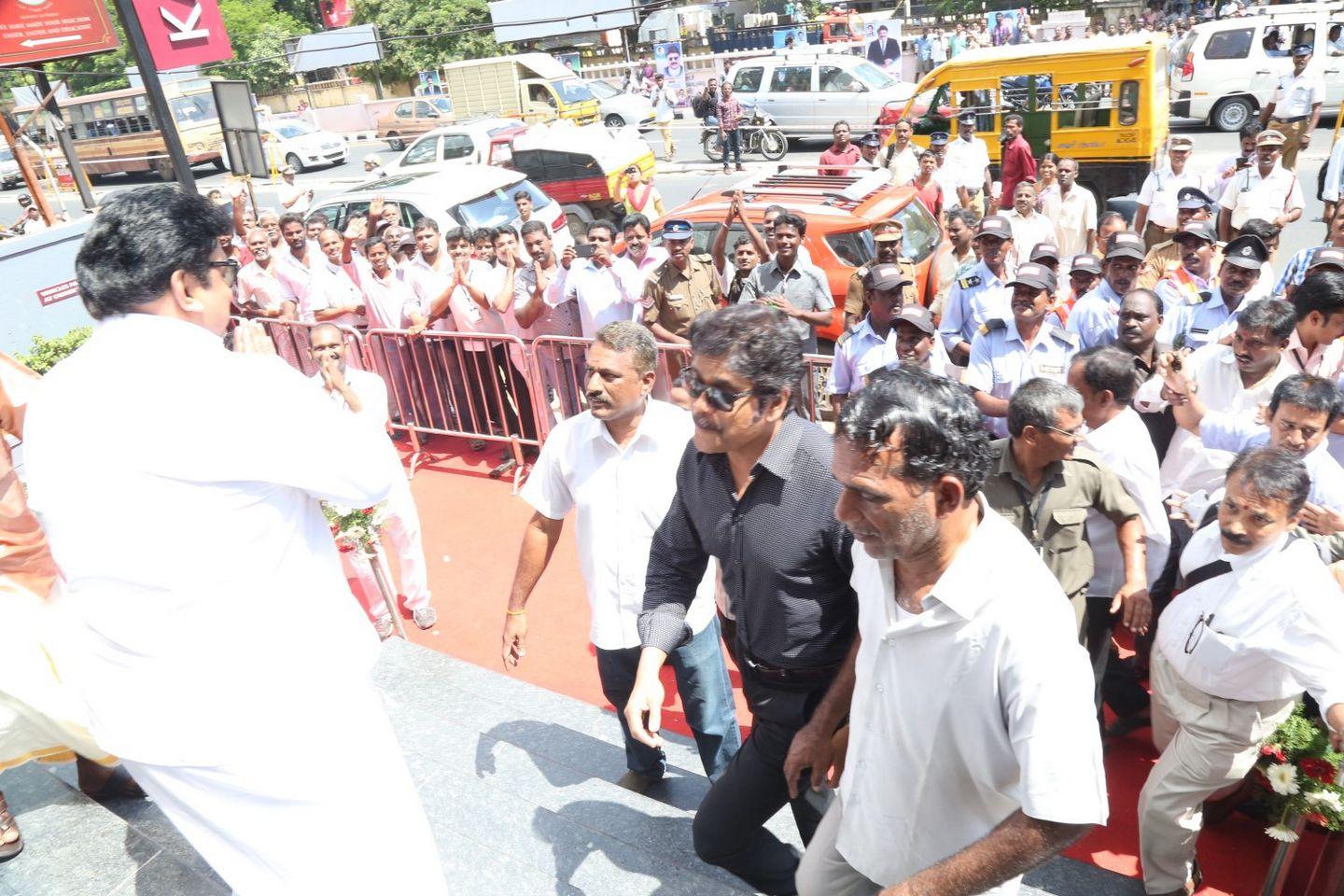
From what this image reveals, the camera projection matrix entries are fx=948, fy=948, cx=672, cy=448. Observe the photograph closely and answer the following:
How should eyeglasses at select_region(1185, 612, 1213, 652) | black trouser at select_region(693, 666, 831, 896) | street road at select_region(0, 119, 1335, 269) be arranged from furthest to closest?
street road at select_region(0, 119, 1335, 269), eyeglasses at select_region(1185, 612, 1213, 652), black trouser at select_region(693, 666, 831, 896)

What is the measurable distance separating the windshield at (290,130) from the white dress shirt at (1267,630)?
30226mm

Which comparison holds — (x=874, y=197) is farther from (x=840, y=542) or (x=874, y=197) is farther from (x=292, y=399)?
(x=292, y=399)

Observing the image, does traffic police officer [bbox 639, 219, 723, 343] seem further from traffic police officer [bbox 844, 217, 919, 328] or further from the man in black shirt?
the man in black shirt

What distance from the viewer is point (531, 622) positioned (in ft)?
17.9

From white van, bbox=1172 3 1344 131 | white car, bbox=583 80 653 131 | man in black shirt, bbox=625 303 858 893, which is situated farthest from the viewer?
white car, bbox=583 80 653 131

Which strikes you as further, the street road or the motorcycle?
the motorcycle

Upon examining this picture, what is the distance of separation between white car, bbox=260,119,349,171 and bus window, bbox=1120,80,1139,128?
22.9m

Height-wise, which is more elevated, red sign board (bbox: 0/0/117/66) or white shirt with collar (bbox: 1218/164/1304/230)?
red sign board (bbox: 0/0/117/66)

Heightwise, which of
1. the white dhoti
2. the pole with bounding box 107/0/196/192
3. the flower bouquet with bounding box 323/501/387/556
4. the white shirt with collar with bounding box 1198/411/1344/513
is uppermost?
the pole with bounding box 107/0/196/192

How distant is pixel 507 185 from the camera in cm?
1166

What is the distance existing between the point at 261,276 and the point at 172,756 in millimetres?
8027

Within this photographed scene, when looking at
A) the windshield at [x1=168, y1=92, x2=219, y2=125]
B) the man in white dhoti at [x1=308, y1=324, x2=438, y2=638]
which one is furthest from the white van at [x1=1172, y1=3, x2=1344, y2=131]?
the windshield at [x1=168, y1=92, x2=219, y2=125]

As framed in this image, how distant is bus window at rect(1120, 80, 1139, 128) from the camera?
39.5 feet

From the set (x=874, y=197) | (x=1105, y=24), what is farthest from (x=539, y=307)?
(x=1105, y=24)
